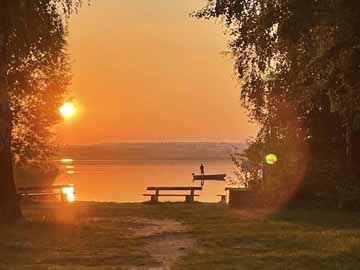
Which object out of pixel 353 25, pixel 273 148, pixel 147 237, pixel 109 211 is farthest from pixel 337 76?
pixel 273 148

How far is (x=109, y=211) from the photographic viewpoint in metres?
24.9

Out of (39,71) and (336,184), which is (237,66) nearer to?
(336,184)

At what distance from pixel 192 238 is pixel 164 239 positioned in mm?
731

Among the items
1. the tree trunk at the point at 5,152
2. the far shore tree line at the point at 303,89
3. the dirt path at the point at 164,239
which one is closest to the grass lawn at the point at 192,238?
the dirt path at the point at 164,239

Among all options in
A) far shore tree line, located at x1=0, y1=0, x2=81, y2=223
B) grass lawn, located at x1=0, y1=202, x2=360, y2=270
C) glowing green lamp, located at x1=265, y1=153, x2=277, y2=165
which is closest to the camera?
grass lawn, located at x1=0, y1=202, x2=360, y2=270

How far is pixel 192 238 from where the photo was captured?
16.8 m

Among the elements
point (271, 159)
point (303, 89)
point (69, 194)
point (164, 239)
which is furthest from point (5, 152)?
point (69, 194)

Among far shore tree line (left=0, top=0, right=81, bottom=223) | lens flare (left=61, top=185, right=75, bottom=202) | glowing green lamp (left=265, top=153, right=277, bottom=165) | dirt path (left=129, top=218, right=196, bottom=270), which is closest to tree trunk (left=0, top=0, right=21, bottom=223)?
far shore tree line (left=0, top=0, right=81, bottom=223)

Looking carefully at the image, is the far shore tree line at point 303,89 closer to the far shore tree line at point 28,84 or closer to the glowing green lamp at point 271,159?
the glowing green lamp at point 271,159

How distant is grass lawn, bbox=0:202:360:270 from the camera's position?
505 inches

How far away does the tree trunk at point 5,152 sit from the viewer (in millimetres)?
19391

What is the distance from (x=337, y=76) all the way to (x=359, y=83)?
678mm

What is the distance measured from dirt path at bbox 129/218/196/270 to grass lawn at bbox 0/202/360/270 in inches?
1.1

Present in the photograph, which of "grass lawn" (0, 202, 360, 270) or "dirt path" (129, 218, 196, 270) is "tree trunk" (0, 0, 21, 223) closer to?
"grass lawn" (0, 202, 360, 270)
